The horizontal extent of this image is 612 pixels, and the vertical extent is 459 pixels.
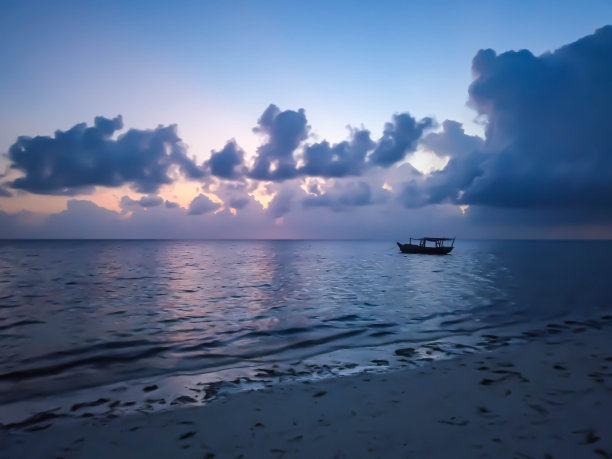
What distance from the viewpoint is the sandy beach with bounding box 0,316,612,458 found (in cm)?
548

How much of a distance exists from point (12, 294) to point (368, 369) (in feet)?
107

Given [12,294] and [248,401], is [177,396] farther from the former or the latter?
[12,294]

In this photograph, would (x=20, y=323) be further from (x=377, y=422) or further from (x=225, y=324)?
(x=377, y=422)

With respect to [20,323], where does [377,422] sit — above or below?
above

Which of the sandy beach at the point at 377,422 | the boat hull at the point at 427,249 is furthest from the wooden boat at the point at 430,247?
the sandy beach at the point at 377,422

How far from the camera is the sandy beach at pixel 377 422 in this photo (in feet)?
18.0

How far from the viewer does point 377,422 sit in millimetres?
6348

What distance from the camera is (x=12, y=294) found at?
1093 inches

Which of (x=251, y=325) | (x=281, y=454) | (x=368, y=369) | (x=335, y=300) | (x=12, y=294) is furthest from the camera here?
(x=12, y=294)

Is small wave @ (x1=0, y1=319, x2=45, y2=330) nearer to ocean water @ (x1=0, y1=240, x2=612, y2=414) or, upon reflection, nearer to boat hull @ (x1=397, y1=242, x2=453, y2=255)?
ocean water @ (x1=0, y1=240, x2=612, y2=414)

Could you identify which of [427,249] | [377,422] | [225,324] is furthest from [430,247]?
[377,422]

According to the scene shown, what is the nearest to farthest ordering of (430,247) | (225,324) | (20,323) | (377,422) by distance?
1. (377,422)
2. (225,324)
3. (20,323)
4. (430,247)

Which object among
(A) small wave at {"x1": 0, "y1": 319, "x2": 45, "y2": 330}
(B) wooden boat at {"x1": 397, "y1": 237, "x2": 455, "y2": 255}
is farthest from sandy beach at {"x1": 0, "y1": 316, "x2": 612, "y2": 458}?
(B) wooden boat at {"x1": 397, "y1": 237, "x2": 455, "y2": 255}

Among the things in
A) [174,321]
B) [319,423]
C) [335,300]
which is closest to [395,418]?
[319,423]
